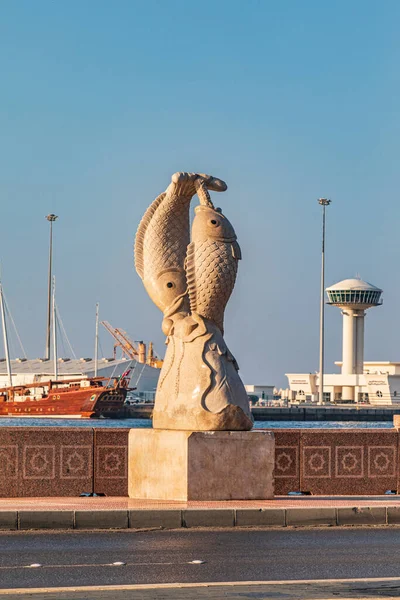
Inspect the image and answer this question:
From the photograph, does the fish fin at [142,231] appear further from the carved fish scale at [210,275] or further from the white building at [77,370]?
the white building at [77,370]

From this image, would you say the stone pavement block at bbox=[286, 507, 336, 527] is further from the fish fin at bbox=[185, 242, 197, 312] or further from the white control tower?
the white control tower

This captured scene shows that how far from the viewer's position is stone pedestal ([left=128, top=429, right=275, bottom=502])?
14766mm

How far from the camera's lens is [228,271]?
1566 centimetres

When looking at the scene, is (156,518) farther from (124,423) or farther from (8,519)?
(124,423)

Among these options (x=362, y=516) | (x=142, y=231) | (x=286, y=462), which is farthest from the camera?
(x=142, y=231)

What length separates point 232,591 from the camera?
8492 mm

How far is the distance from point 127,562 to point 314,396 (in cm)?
13468

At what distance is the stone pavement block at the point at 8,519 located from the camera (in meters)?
12.8

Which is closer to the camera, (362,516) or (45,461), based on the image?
(362,516)

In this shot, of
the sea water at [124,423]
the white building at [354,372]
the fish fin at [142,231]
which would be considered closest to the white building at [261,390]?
the white building at [354,372]

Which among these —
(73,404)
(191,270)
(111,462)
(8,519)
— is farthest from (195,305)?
(73,404)

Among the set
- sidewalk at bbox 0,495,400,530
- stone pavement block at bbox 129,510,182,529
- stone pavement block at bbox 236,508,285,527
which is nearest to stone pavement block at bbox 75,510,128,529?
sidewalk at bbox 0,495,400,530

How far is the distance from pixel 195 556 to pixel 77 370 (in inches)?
4977

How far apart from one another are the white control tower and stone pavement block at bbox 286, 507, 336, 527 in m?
122
